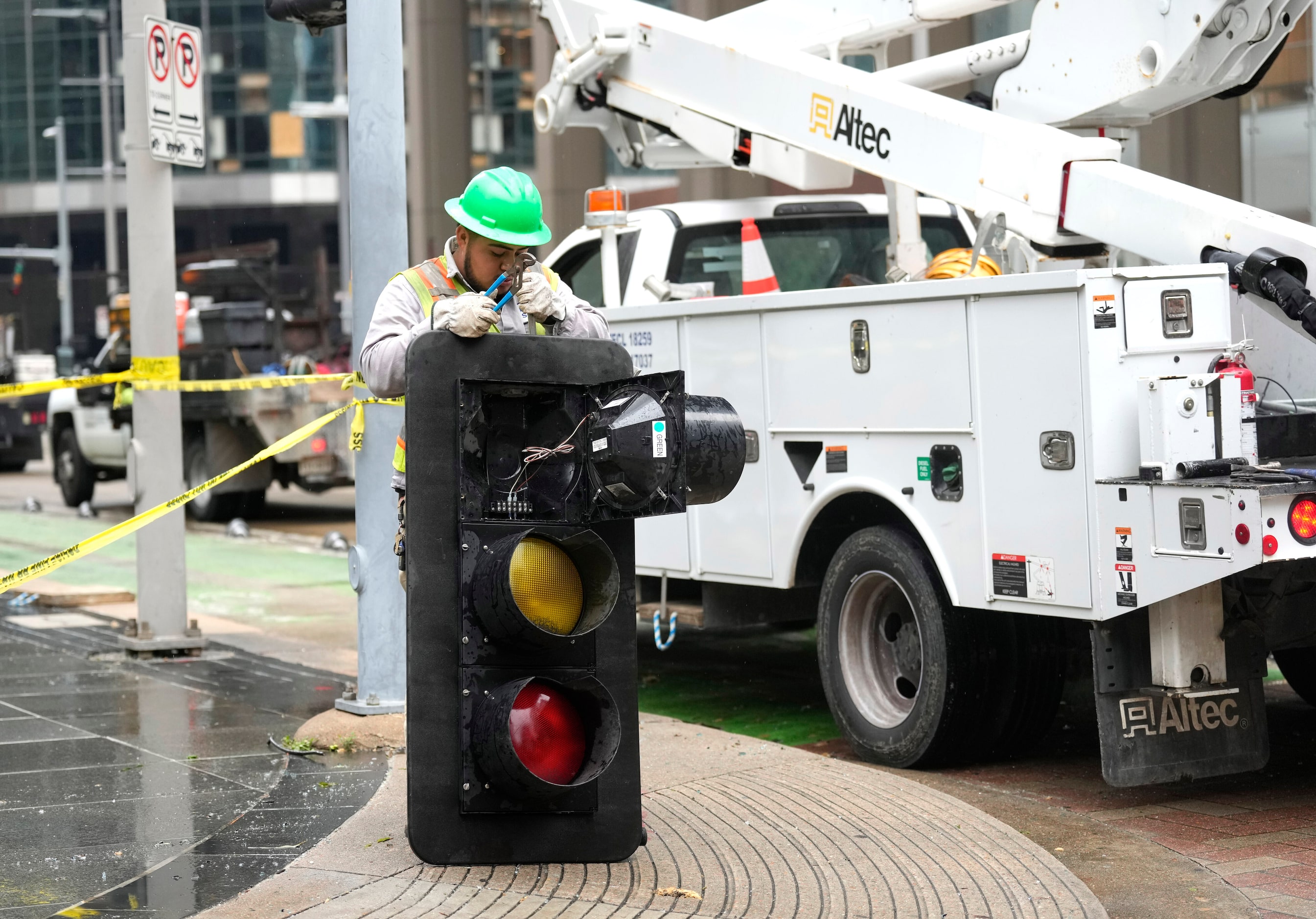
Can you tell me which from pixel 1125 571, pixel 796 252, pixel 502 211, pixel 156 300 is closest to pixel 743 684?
pixel 796 252

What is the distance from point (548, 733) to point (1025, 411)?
Answer: 2212 millimetres

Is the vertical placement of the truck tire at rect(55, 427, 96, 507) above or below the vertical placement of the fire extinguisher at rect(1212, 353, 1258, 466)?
above

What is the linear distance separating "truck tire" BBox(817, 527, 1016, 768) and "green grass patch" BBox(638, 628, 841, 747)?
2.25 ft

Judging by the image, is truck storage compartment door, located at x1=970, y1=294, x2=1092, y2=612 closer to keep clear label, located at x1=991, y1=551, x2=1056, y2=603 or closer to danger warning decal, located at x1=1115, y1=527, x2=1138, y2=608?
keep clear label, located at x1=991, y1=551, x2=1056, y2=603

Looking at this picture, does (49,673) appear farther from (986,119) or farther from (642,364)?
(986,119)

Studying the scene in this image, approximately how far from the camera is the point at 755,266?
27.6ft

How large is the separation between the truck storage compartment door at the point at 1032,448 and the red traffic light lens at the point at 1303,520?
0.71 m

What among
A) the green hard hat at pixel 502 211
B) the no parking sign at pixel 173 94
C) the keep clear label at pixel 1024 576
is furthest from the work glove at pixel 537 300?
the no parking sign at pixel 173 94

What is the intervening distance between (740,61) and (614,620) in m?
4.17

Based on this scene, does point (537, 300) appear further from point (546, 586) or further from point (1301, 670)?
point (1301, 670)

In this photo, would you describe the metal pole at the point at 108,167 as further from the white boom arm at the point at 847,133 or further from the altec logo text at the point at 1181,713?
the altec logo text at the point at 1181,713

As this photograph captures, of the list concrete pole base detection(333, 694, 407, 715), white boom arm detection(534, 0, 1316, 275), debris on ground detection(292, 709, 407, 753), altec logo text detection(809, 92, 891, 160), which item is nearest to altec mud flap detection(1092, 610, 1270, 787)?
white boom arm detection(534, 0, 1316, 275)

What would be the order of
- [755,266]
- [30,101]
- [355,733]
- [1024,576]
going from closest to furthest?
[1024,576], [355,733], [755,266], [30,101]

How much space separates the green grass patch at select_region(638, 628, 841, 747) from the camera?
8.37 meters
